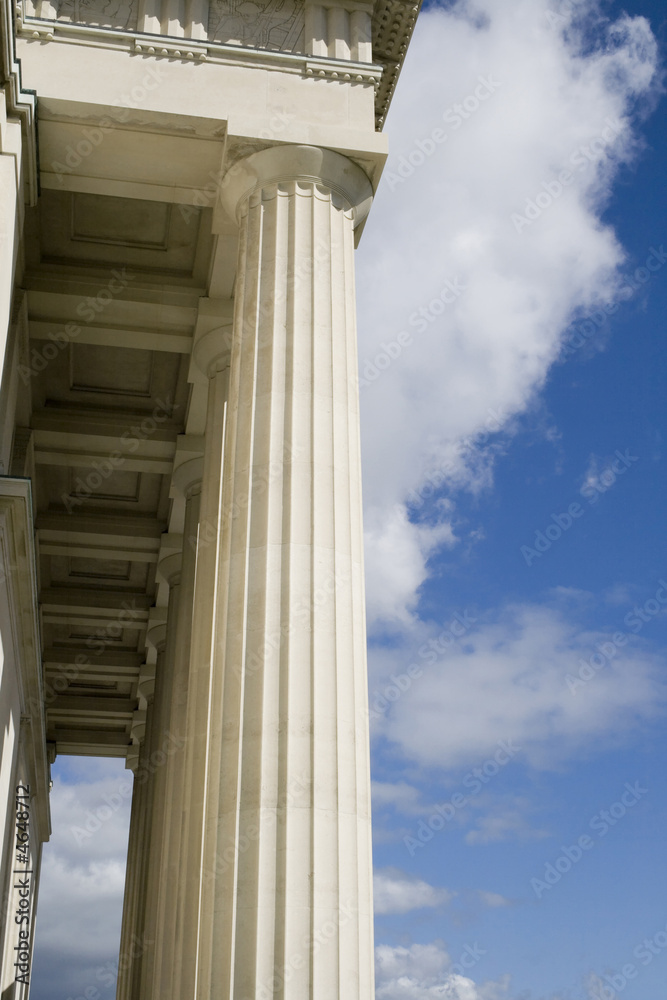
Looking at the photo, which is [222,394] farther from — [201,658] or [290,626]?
[290,626]

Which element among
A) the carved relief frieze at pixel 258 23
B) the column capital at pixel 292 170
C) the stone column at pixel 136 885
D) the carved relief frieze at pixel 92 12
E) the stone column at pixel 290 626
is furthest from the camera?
the stone column at pixel 136 885

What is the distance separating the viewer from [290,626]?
32.5 metres

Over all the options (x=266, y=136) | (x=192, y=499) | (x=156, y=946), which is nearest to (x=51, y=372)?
(x=192, y=499)

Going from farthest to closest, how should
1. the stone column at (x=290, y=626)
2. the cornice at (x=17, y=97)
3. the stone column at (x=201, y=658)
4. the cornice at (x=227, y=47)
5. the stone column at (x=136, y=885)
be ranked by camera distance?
1. the stone column at (x=136, y=885)
2. the cornice at (x=227, y=47)
3. the stone column at (x=201, y=658)
4. the cornice at (x=17, y=97)
5. the stone column at (x=290, y=626)

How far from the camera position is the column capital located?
41000mm

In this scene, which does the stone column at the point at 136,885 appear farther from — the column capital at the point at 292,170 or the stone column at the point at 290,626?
the column capital at the point at 292,170

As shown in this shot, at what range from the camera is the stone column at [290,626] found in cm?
2858

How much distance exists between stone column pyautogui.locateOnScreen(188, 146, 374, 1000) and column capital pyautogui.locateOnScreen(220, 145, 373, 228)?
0.07 m

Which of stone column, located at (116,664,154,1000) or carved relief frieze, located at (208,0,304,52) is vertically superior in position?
carved relief frieze, located at (208,0,304,52)

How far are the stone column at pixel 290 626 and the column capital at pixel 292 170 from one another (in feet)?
0.23

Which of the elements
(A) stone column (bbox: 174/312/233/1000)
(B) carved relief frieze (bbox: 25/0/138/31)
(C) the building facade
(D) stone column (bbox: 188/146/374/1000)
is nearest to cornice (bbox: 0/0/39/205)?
(C) the building facade

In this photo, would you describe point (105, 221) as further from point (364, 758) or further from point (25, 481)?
point (364, 758)

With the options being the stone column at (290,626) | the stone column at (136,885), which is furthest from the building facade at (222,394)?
the stone column at (136,885)

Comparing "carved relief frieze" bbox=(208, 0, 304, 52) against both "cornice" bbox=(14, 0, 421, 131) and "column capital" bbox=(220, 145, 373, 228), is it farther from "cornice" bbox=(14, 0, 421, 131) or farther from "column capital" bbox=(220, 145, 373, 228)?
"column capital" bbox=(220, 145, 373, 228)
